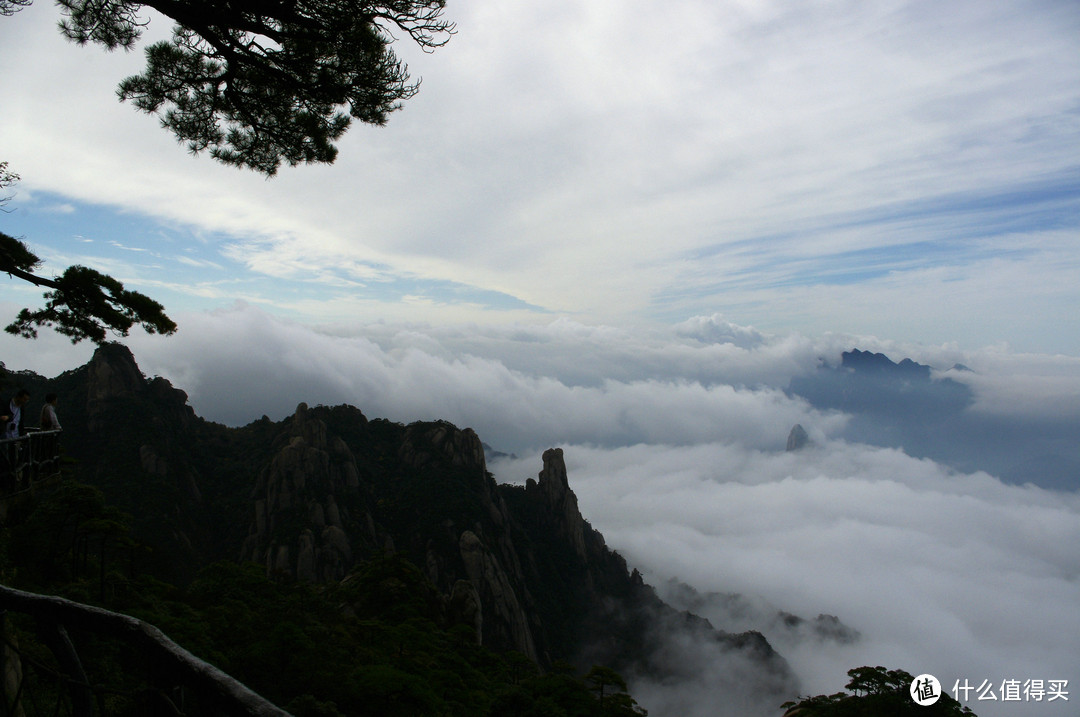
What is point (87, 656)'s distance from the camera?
11.8 meters

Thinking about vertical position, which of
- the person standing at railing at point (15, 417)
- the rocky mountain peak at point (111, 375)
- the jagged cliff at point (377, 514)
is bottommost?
the jagged cliff at point (377, 514)

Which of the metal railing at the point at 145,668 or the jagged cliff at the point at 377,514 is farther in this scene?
the jagged cliff at the point at 377,514

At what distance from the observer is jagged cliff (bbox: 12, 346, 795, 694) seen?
62469 millimetres

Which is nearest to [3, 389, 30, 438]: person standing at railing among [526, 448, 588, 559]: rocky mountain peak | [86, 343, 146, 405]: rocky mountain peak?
[86, 343, 146, 405]: rocky mountain peak

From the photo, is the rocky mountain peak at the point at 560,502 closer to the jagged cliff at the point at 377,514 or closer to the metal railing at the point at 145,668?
the jagged cliff at the point at 377,514

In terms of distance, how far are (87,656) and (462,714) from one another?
40.9 feet

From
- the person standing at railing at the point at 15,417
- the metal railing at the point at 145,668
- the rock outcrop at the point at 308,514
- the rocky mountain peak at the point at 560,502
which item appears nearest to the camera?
Answer: the metal railing at the point at 145,668

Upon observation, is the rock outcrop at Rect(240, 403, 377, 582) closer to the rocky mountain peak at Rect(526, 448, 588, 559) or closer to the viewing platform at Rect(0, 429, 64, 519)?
the rocky mountain peak at Rect(526, 448, 588, 559)

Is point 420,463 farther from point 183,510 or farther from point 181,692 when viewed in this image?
point 181,692

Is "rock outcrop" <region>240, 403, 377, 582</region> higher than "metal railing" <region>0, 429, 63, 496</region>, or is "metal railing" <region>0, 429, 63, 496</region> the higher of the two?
"metal railing" <region>0, 429, 63, 496</region>

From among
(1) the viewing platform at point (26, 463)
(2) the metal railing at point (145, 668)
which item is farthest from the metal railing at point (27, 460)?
(2) the metal railing at point (145, 668)

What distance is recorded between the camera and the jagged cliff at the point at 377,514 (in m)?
62.5

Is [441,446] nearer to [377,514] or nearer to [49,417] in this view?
[377,514]

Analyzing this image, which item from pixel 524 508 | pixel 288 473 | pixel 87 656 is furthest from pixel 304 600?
pixel 524 508
